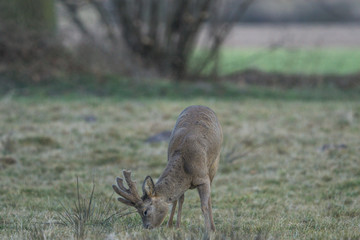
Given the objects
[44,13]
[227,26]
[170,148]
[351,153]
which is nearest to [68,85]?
[44,13]

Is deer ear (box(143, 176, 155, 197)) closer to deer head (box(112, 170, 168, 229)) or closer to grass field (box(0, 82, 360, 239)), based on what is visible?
deer head (box(112, 170, 168, 229))

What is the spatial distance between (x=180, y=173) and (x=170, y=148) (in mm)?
483

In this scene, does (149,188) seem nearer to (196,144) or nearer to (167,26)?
(196,144)

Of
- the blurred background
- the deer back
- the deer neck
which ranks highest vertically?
the blurred background

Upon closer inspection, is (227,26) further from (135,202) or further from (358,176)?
(135,202)

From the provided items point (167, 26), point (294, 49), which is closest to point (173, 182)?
point (167, 26)

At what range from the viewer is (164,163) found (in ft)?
32.0

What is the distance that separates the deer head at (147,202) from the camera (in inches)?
224

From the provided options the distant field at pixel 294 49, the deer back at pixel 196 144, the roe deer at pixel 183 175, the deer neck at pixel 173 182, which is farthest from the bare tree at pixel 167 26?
the deer neck at pixel 173 182

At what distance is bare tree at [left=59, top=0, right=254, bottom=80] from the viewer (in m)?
18.3

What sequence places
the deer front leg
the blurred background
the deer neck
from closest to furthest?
the deer neck, the deer front leg, the blurred background

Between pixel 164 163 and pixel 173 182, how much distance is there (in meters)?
3.84

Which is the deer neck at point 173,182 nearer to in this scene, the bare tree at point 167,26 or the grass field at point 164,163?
the grass field at point 164,163

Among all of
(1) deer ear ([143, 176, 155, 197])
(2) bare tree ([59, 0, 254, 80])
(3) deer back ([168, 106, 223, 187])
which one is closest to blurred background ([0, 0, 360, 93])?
(2) bare tree ([59, 0, 254, 80])
